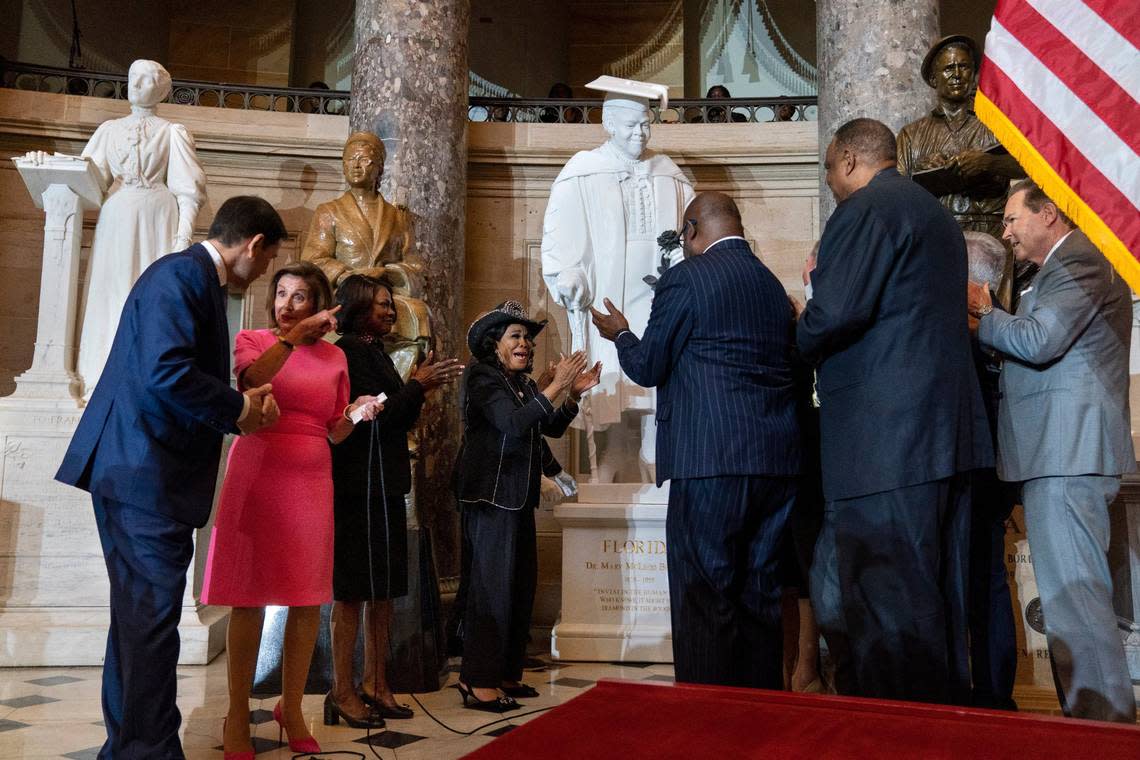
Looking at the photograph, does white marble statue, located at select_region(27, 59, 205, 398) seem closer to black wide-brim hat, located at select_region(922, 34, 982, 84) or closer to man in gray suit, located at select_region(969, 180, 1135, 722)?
black wide-brim hat, located at select_region(922, 34, 982, 84)

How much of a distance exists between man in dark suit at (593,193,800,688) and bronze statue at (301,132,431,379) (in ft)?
8.79

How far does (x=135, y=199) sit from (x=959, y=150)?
4.56m

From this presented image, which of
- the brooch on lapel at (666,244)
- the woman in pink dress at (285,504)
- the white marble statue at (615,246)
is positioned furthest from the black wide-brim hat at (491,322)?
the white marble statue at (615,246)

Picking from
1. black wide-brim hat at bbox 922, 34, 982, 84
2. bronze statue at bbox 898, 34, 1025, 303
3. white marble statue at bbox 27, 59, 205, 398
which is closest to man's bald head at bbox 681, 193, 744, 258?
bronze statue at bbox 898, 34, 1025, 303

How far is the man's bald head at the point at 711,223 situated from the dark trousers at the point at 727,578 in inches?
29.6

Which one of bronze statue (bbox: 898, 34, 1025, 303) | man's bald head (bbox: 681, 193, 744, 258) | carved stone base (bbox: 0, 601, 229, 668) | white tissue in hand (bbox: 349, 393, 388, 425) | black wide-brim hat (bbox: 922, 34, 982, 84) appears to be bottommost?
carved stone base (bbox: 0, 601, 229, 668)

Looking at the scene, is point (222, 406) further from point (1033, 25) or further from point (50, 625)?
point (50, 625)

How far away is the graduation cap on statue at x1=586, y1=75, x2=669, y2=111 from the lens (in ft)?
18.3

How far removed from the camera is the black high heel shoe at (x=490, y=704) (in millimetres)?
3789

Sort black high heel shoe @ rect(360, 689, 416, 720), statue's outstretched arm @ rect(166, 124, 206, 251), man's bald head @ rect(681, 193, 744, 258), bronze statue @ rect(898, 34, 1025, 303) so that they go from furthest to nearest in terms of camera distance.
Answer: statue's outstretched arm @ rect(166, 124, 206, 251) → bronze statue @ rect(898, 34, 1025, 303) → black high heel shoe @ rect(360, 689, 416, 720) → man's bald head @ rect(681, 193, 744, 258)

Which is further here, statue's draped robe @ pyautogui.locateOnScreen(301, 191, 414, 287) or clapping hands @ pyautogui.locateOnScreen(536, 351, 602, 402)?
statue's draped robe @ pyautogui.locateOnScreen(301, 191, 414, 287)

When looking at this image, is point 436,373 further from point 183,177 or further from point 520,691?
point 183,177

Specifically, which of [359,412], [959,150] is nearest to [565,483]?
[359,412]

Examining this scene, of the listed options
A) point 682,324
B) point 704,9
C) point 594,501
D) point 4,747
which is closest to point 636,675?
point 594,501
